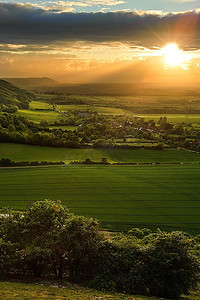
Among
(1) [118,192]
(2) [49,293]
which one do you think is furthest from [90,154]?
(2) [49,293]

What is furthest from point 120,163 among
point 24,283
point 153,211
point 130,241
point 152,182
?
point 24,283

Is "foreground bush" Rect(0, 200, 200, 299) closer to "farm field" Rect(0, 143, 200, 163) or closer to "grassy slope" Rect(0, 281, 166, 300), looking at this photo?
"grassy slope" Rect(0, 281, 166, 300)

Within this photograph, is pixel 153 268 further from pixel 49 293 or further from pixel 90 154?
pixel 90 154

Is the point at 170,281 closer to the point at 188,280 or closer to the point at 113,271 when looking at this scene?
the point at 188,280

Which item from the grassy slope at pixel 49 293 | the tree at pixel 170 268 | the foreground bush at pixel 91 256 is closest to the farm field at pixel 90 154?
the foreground bush at pixel 91 256

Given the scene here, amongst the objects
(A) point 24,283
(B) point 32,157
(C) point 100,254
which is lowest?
(A) point 24,283

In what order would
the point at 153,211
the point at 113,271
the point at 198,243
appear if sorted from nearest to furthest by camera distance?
the point at 113,271
the point at 198,243
the point at 153,211

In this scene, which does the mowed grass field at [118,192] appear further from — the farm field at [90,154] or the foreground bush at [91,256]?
the foreground bush at [91,256]
